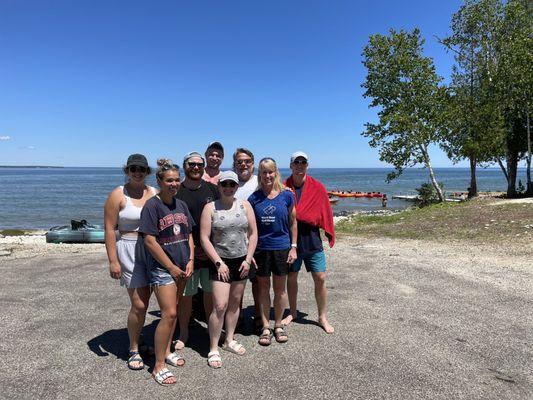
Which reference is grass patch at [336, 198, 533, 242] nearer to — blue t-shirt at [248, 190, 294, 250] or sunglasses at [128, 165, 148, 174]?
blue t-shirt at [248, 190, 294, 250]

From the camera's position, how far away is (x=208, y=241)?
3971 mm

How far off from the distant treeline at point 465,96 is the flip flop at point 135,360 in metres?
21.1

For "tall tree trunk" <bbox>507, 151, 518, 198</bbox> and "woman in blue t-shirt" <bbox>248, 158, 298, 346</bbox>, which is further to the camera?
"tall tree trunk" <bbox>507, 151, 518, 198</bbox>

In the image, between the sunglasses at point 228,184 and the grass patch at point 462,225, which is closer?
the sunglasses at point 228,184

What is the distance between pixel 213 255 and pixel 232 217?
411mm

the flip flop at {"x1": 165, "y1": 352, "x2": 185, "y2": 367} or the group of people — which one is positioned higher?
the group of people

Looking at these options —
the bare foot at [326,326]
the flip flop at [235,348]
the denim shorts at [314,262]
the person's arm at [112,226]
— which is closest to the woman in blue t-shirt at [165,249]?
the person's arm at [112,226]

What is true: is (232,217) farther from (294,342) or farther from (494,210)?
(494,210)

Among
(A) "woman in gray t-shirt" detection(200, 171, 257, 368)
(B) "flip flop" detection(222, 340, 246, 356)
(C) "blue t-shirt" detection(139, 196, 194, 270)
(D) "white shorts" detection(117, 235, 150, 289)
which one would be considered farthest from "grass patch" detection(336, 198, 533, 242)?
(D) "white shorts" detection(117, 235, 150, 289)

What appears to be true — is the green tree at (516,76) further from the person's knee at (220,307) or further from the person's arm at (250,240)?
the person's knee at (220,307)

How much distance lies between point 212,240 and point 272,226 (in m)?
0.67

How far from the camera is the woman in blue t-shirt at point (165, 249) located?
358cm

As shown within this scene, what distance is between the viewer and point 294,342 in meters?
4.57

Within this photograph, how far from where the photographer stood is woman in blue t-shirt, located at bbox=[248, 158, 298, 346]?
4.32m
